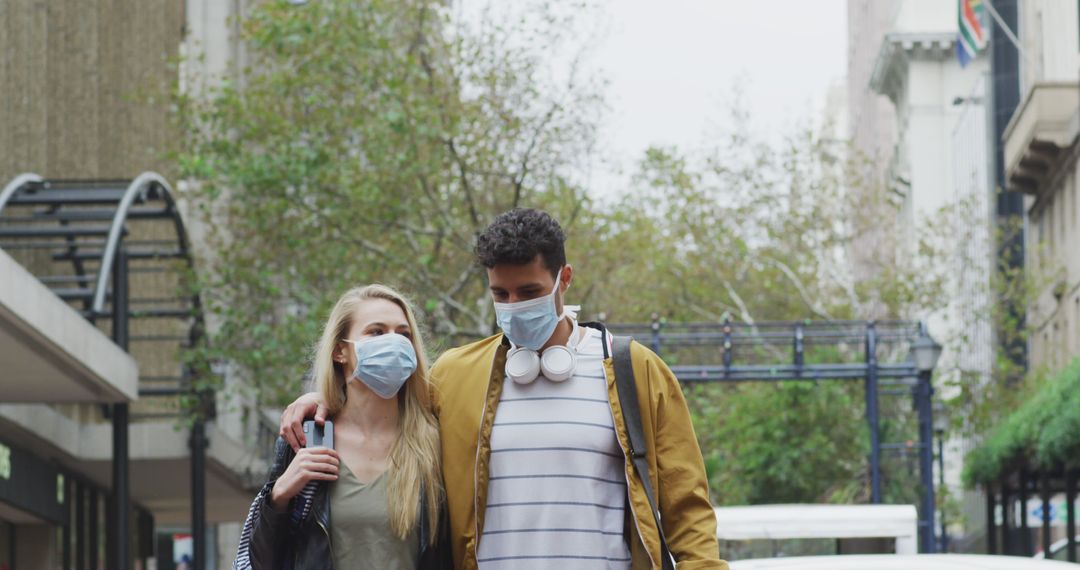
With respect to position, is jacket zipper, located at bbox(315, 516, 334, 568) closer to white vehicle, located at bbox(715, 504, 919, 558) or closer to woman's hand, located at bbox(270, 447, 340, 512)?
woman's hand, located at bbox(270, 447, 340, 512)

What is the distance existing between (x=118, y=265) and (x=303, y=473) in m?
19.7

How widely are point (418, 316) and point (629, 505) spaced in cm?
114

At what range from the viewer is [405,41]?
104 ft

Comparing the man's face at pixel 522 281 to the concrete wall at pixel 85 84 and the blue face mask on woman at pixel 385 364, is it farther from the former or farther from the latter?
the concrete wall at pixel 85 84

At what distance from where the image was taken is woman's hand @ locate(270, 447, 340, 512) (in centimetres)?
579

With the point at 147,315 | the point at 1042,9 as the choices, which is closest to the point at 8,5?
the point at 147,315

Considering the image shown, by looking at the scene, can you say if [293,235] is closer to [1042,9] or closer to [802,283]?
[802,283]

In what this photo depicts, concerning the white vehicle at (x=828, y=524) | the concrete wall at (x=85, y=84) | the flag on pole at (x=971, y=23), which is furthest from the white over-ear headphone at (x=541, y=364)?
the flag on pole at (x=971, y=23)

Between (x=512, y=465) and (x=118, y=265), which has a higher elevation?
(x=118, y=265)

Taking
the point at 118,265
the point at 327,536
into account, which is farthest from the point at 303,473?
the point at 118,265

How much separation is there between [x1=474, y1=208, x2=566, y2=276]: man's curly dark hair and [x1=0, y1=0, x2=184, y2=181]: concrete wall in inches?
884

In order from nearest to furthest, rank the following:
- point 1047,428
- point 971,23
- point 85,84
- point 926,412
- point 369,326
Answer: point 369,326
point 1047,428
point 926,412
point 85,84
point 971,23

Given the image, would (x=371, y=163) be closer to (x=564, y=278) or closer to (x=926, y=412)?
(x=926, y=412)

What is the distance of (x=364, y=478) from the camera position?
19.5ft
